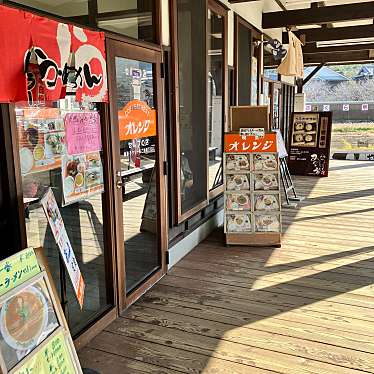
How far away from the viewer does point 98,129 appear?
8.55ft

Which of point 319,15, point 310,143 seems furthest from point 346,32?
point 310,143

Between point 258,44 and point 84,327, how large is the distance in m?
5.40

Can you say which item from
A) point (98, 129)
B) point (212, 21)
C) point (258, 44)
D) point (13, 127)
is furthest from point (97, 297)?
point (258, 44)

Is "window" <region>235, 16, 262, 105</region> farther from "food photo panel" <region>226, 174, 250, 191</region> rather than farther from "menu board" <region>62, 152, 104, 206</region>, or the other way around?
"menu board" <region>62, 152, 104, 206</region>

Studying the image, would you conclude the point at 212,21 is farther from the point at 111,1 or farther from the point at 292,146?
the point at 292,146

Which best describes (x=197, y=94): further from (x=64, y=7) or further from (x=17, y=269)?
(x=17, y=269)

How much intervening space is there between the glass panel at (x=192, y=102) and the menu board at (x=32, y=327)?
2390mm

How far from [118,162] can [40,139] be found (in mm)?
710

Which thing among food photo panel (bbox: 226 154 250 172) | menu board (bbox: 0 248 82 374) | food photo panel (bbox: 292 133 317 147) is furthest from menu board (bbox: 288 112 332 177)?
menu board (bbox: 0 248 82 374)

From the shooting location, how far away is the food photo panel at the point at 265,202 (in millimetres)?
4293

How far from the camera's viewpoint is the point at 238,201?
433 cm

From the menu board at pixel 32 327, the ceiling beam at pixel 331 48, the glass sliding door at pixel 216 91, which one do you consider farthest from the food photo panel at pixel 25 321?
the ceiling beam at pixel 331 48

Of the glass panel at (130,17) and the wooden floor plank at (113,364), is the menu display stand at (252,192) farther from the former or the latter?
the wooden floor plank at (113,364)

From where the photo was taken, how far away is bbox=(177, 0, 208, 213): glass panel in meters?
4.00
